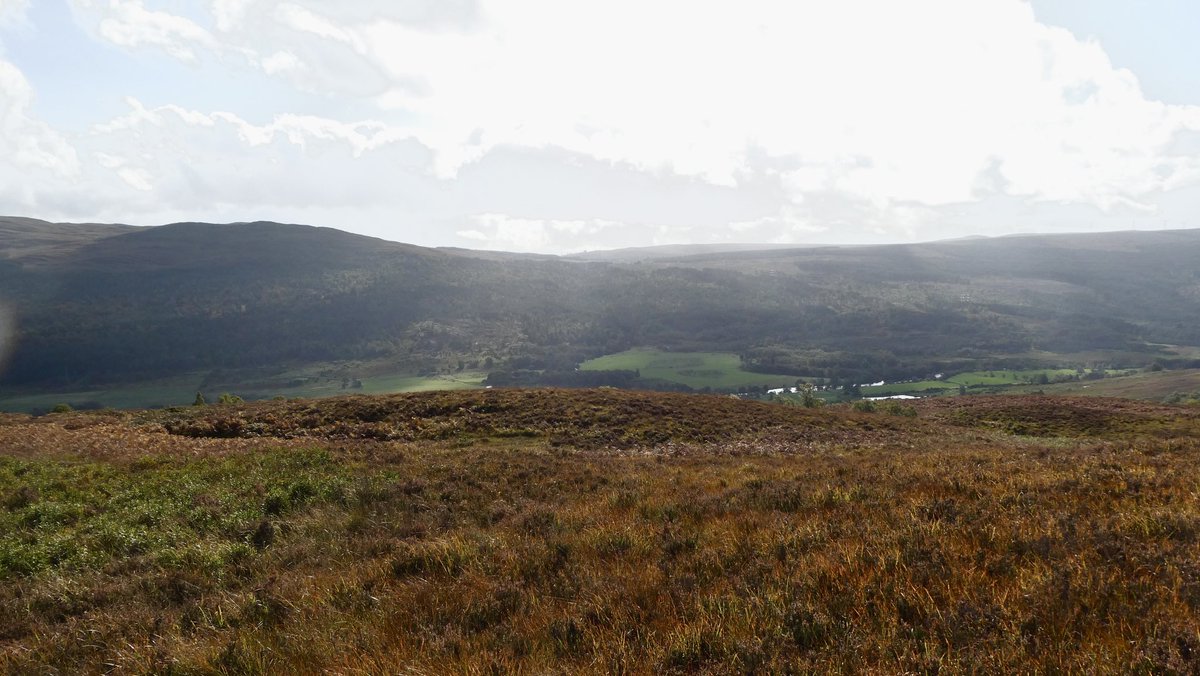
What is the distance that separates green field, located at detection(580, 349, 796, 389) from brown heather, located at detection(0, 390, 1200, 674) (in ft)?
450

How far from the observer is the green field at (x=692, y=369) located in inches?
6048

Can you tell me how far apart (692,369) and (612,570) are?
169 meters

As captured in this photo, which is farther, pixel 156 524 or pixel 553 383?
pixel 553 383

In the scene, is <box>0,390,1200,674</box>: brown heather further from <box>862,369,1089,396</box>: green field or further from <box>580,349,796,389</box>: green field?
<box>580,349,796,389</box>: green field

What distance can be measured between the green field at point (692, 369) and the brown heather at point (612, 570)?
450ft

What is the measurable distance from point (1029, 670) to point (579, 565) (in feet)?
13.9

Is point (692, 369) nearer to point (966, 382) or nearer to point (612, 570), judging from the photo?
point (966, 382)

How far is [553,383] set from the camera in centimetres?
15188

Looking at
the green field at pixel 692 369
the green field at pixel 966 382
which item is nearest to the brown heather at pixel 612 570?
the green field at pixel 966 382

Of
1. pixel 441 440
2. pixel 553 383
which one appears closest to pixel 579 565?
pixel 441 440

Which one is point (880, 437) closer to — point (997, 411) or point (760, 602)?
point (997, 411)

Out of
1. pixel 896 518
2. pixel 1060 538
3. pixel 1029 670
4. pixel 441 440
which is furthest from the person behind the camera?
pixel 441 440

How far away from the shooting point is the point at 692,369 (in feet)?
567

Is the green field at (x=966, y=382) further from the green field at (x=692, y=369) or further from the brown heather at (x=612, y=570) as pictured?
the brown heather at (x=612, y=570)
